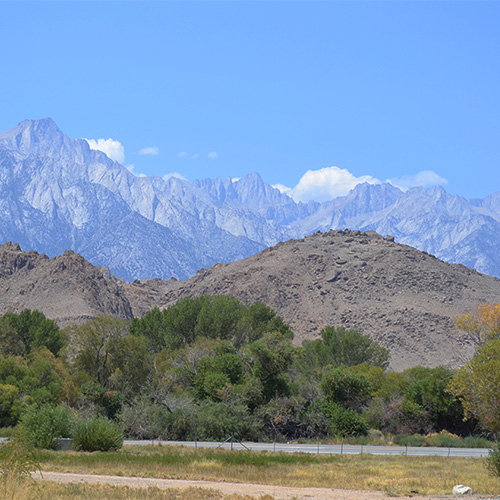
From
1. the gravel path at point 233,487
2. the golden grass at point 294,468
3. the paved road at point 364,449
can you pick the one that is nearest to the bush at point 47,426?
the golden grass at point 294,468

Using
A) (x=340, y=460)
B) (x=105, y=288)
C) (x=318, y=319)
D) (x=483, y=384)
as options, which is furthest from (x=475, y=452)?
(x=105, y=288)

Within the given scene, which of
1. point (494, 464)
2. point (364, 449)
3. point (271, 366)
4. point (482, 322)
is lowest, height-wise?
point (364, 449)

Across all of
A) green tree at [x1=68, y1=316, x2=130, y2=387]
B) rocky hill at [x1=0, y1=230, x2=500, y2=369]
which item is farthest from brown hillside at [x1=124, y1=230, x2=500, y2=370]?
green tree at [x1=68, y1=316, x2=130, y2=387]

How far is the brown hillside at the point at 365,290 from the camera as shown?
458 ft

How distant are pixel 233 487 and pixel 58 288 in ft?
486

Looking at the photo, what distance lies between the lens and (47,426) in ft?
128

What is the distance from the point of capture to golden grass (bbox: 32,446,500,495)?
28047 millimetres

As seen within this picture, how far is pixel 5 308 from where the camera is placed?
158 m

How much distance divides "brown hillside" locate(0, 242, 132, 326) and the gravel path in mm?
128865

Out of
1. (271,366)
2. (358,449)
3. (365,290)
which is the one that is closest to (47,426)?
(358,449)

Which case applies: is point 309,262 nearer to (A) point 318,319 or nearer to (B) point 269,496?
(A) point 318,319

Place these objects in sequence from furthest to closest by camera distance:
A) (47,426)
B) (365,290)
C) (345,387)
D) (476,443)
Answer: (365,290) < (345,387) < (476,443) < (47,426)

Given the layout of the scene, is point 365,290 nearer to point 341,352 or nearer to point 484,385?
point 341,352

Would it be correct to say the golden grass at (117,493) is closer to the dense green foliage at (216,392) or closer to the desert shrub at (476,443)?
the dense green foliage at (216,392)
